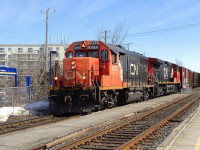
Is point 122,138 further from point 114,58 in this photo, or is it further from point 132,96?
point 132,96

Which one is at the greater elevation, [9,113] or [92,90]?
[92,90]

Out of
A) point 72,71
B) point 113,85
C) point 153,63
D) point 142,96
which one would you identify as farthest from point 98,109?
point 153,63

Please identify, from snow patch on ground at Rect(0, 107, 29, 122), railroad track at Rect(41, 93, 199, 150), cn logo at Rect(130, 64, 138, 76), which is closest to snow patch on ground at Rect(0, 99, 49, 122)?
snow patch on ground at Rect(0, 107, 29, 122)

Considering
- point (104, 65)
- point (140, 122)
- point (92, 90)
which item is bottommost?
point (140, 122)

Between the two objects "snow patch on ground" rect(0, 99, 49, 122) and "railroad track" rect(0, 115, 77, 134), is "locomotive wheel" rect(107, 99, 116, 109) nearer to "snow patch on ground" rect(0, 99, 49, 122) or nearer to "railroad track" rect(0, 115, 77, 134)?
"snow patch on ground" rect(0, 99, 49, 122)

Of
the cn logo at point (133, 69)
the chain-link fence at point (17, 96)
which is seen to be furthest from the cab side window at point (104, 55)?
the chain-link fence at point (17, 96)

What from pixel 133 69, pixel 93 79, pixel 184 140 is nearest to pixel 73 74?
pixel 93 79

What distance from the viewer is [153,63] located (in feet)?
100

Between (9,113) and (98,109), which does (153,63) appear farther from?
(9,113)

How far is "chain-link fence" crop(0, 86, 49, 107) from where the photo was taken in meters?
18.7

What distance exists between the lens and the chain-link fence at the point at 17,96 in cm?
1873

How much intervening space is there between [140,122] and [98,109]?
4.86 meters

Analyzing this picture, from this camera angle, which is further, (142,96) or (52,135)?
(142,96)

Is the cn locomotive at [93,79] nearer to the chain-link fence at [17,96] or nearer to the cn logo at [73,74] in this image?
the cn logo at [73,74]
